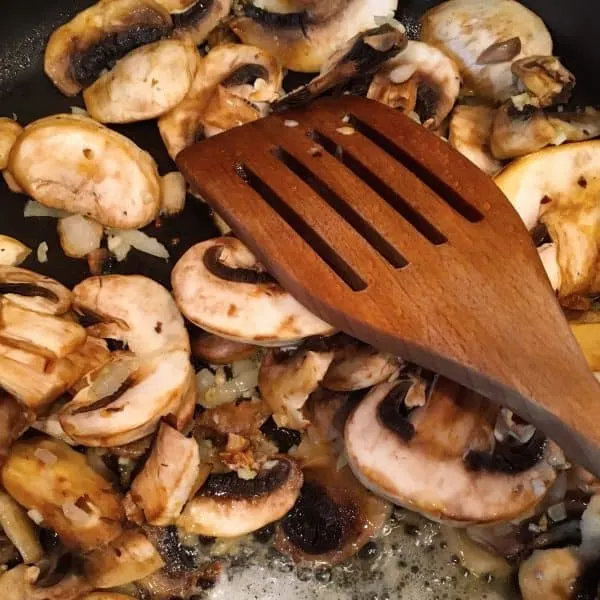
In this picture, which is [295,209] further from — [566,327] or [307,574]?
[307,574]

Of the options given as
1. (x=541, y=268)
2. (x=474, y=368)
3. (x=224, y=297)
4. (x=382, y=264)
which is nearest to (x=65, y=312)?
(x=224, y=297)

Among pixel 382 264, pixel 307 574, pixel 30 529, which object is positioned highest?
pixel 382 264

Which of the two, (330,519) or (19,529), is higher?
(19,529)

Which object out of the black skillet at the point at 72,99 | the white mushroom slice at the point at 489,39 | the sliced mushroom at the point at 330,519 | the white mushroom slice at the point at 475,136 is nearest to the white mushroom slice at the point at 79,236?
the black skillet at the point at 72,99

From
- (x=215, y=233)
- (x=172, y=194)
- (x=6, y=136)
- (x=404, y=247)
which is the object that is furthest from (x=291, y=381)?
(x=6, y=136)

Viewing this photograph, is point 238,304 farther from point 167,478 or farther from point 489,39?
point 489,39

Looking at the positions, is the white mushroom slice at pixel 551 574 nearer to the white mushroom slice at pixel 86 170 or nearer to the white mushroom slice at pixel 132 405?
the white mushroom slice at pixel 132 405

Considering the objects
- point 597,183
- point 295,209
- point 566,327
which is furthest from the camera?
point 597,183
